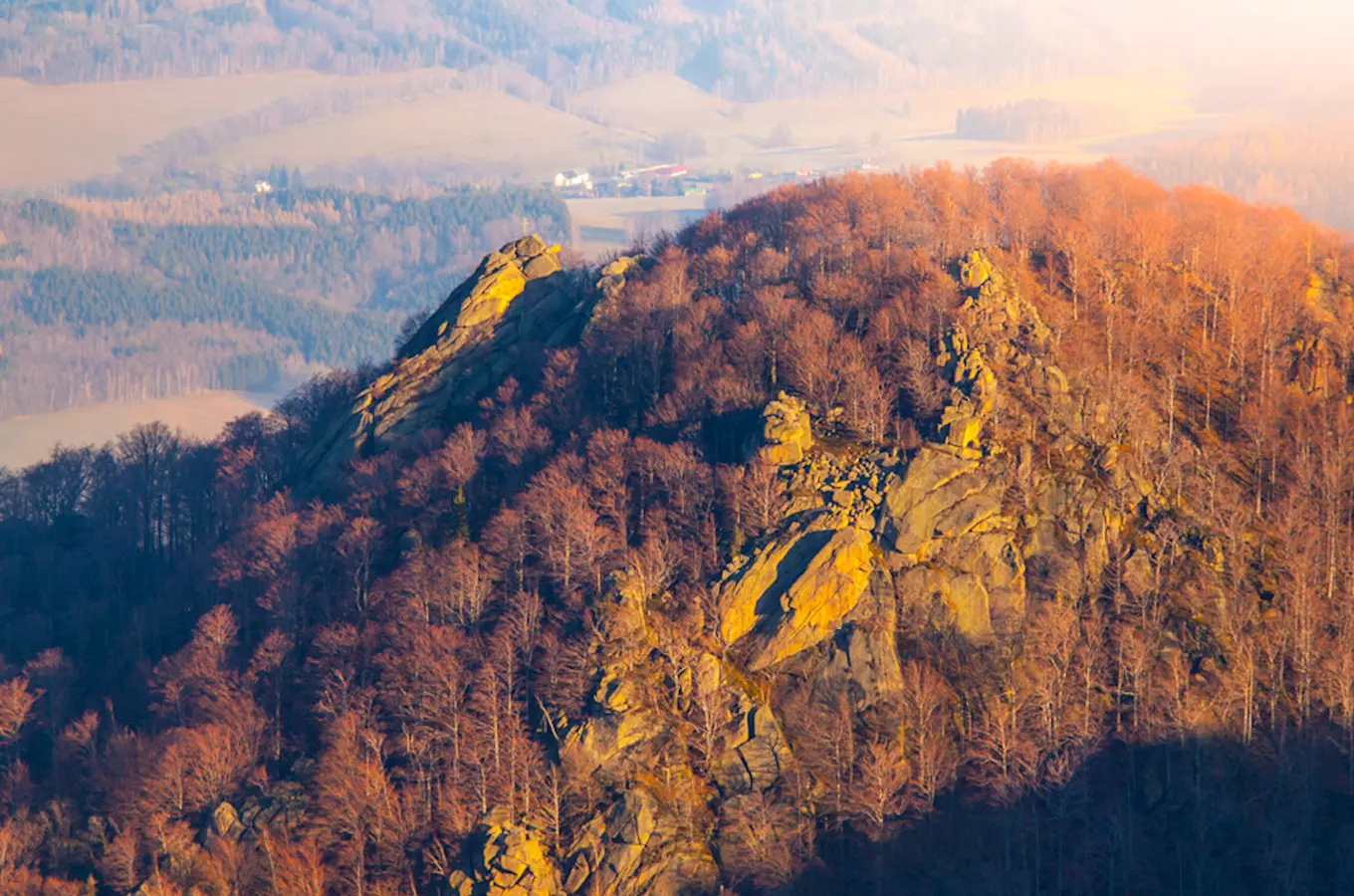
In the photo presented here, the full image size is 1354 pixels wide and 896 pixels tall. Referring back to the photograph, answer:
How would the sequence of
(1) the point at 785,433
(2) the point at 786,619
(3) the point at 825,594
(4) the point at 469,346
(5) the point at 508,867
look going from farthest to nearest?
(4) the point at 469,346 → (1) the point at 785,433 → (3) the point at 825,594 → (2) the point at 786,619 → (5) the point at 508,867

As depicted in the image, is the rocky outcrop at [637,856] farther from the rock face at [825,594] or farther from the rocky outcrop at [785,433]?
the rocky outcrop at [785,433]

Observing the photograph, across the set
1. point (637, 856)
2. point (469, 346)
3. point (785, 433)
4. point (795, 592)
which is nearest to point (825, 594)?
point (795, 592)

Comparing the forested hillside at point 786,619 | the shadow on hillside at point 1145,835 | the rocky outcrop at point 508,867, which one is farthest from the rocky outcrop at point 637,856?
the shadow on hillside at point 1145,835

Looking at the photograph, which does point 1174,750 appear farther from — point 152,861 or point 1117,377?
point 152,861

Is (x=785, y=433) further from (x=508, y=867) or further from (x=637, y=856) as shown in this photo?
(x=508, y=867)

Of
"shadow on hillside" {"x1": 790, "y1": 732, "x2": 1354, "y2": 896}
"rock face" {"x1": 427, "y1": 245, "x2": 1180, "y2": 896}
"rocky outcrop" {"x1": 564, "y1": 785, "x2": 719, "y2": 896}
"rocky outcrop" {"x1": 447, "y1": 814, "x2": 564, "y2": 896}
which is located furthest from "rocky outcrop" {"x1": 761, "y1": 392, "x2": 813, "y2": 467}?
"rocky outcrop" {"x1": 447, "y1": 814, "x2": 564, "y2": 896}

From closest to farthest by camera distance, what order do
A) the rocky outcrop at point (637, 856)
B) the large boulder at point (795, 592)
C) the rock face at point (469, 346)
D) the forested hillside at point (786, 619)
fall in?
the rocky outcrop at point (637, 856) → the forested hillside at point (786, 619) → the large boulder at point (795, 592) → the rock face at point (469, 346)

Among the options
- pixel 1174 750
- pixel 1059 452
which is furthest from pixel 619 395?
pixel 1174 750

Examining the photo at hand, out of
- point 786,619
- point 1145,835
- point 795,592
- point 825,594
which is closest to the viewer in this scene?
point 1145,835
